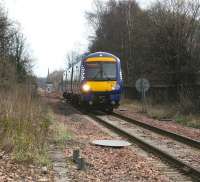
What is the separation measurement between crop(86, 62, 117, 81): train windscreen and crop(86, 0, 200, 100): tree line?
171 inches

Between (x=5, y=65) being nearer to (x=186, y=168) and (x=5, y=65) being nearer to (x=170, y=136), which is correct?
(x=170, y=136)

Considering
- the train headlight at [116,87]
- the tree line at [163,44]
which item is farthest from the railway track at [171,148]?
the tree line at [163,44]

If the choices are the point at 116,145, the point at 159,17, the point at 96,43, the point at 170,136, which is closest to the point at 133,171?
the point at 116,145

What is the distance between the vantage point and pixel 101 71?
26219 millimetres

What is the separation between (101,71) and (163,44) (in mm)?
12822

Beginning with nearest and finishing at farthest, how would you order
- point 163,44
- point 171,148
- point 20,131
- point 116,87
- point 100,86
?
point 20,131
point 171,148
point 100,86
point 116,87
point 163,44

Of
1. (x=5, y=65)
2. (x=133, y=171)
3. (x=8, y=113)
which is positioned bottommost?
(x=133, y=171)

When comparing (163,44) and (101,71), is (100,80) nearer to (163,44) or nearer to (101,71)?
(101,71)

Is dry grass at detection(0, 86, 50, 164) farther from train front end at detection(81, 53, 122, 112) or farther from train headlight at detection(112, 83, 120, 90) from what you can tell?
train headlight at detection(112, 83, 120, 90)

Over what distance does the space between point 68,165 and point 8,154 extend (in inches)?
47.2

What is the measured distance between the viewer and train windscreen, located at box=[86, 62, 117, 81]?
85.6 feet

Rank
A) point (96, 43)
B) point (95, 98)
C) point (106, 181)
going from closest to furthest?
point (106, 181) < point (95, 98) < point (96, 43)

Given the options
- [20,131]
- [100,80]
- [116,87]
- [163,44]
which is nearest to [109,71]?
[100,80]

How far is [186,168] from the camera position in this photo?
956cm
